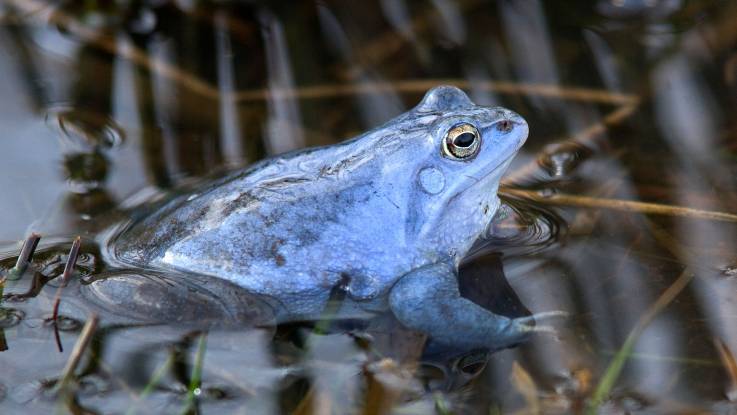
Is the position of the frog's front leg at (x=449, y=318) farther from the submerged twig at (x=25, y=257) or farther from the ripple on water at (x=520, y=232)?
the submerged twig at (x=25, y=257)

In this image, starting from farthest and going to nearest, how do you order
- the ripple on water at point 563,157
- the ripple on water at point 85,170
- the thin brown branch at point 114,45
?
the thin brown branch at point 114,45, the ripple on water at point 563,157, the ripple on water at point 85,170

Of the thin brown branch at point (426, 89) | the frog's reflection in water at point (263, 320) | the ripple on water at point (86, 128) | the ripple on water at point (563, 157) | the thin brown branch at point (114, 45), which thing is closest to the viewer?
the frog's reflection in water at point (263, 320)

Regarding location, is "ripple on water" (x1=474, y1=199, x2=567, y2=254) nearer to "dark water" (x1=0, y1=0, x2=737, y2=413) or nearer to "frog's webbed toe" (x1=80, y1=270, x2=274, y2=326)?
"dark water" (x1=0, y1=0, x2=737, y2=413)

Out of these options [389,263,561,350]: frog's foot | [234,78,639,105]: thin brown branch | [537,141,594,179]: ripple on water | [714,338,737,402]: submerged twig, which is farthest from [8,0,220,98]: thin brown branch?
[714,338,737,402]: submerged twig

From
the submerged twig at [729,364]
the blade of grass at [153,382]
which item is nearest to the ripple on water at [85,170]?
the blade of grass at [153,382]

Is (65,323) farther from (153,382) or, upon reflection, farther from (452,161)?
(452,161)

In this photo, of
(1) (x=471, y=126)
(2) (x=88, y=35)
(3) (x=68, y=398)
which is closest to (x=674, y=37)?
(1) (x=471, y=126)
